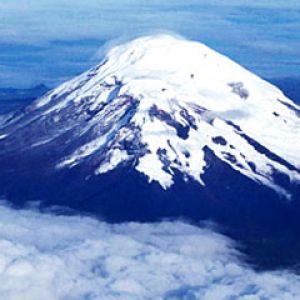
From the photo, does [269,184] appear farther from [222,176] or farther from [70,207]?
[70,207]

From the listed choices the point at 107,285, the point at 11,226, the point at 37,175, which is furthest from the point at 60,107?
the point at 107,285

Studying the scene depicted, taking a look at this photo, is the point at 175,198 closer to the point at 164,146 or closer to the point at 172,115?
the point at 164,146

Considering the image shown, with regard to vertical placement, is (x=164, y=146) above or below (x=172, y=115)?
below

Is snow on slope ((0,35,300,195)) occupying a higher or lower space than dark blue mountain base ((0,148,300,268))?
higher

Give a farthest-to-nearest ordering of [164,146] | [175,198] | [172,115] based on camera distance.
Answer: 1. [172,115]
2. [164,146]
3. [175,198]

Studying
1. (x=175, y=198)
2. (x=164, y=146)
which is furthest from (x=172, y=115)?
(x=175, y=198)

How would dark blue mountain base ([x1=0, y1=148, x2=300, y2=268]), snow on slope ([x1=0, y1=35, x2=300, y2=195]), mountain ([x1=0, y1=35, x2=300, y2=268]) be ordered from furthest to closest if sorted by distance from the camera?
snow on slope ([x1=0, y1=35, x2=300, y2=195]), mountain ([x1=0, y1=35, x2=300, y2=268]), dark blue mountain base ([x1=0, y1=148, x2=300, y2=268])
